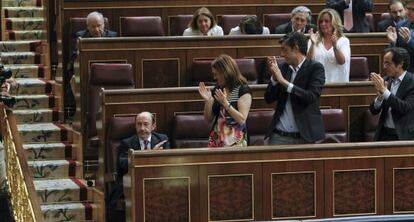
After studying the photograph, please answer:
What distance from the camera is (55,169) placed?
4020 mm

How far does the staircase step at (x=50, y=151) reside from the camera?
4094mm

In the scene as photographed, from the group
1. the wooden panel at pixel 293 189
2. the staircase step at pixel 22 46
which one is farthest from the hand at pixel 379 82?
the staircase step at pixel 22 46

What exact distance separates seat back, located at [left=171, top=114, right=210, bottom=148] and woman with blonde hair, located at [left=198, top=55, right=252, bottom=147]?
32 cm

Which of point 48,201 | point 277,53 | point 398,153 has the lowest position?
point 48,201

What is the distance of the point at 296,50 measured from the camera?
3203mm

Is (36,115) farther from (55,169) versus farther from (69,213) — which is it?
(69,213)

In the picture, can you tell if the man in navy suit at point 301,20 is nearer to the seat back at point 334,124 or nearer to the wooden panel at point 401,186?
the seat back at point 334,124

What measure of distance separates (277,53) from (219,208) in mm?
1223

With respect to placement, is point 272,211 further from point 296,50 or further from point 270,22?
point 270,22

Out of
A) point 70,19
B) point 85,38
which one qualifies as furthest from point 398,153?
point 70,19

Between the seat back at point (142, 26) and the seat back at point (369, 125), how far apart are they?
1.15 metres

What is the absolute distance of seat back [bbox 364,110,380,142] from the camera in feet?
12.0

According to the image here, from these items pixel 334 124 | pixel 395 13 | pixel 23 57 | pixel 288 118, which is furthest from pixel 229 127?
pixel 23 57

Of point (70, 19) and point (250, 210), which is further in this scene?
point (70, 19)
